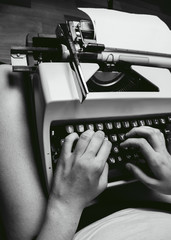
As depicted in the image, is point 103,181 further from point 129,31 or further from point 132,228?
point 129,31

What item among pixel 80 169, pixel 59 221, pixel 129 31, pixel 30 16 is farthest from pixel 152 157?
pixel 30 16

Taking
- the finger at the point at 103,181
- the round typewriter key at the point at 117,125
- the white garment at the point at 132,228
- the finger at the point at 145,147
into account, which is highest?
the round typewriter key at the point at 117,125

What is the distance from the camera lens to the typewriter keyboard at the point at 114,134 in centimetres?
80

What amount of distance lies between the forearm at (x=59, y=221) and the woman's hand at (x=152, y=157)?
0.25 metres

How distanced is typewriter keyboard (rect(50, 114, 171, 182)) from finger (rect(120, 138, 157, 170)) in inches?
1.7

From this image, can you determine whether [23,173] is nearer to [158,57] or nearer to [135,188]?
[135,188]

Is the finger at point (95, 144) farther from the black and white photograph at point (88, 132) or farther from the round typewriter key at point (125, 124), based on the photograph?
the round typewriter key at point (125, 124)

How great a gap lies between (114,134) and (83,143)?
17 centimetres

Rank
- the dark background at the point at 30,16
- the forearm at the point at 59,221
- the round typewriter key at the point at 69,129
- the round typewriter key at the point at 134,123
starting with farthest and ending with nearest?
the dark background at the point at 30,16 < the round typewriter key at the point at 134,123 < the round typewriter key at the point at 69,129 < the forearm at the point at 59,221

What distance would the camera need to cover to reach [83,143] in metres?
0.75

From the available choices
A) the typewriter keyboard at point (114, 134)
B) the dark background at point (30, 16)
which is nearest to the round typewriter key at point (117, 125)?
the typewriter keyboard at point (114, 134)

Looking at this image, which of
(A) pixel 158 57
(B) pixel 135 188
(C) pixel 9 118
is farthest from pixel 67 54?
(B) pixel 135 188

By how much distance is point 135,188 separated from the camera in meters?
0.99

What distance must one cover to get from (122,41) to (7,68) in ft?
1.46
